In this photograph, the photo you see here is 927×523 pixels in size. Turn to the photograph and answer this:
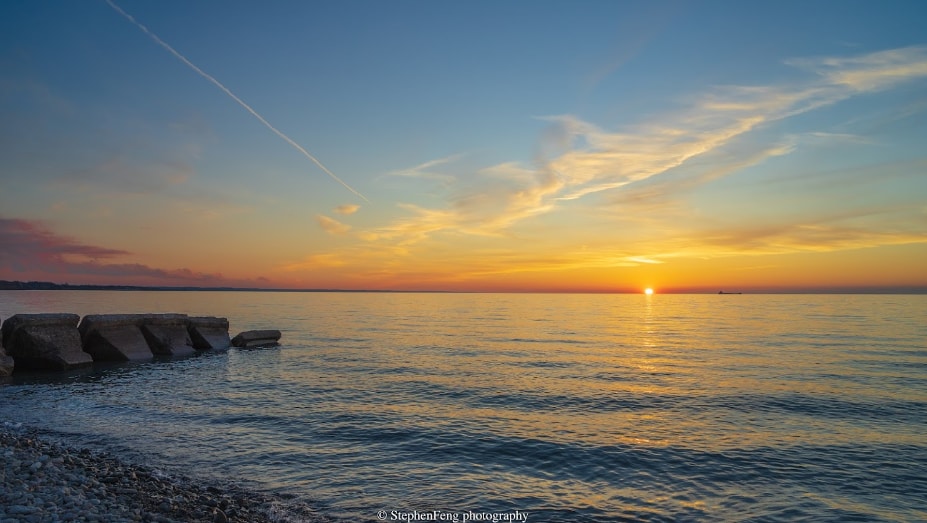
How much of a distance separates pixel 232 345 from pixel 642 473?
1479 inches

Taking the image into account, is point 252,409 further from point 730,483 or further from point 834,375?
point 834,375

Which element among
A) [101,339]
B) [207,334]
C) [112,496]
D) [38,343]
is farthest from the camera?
[207,334]

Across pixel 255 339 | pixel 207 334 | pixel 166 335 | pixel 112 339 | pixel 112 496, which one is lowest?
pixel 255 339

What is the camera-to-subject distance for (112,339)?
104 ft

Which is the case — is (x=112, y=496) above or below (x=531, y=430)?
above

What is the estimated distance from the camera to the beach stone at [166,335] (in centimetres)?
3509

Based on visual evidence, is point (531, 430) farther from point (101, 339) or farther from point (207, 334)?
point (207, 334)

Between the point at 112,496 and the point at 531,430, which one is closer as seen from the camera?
the point at 112,496

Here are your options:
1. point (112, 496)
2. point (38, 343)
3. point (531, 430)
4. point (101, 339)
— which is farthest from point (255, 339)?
point (112, 496)

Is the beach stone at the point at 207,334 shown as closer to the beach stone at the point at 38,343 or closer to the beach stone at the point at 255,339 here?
the beach stone at the point at 255,339

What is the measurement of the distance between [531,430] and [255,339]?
31285mm

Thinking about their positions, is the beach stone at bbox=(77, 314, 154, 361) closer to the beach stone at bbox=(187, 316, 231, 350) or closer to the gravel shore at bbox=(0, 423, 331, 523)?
the beach stone at bbox=(187, 316, 231, 350)

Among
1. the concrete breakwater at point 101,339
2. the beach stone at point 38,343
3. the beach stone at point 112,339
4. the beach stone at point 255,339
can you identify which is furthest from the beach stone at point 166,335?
the beach stone at point 38,343

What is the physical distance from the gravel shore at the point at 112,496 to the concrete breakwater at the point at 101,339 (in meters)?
18.0
